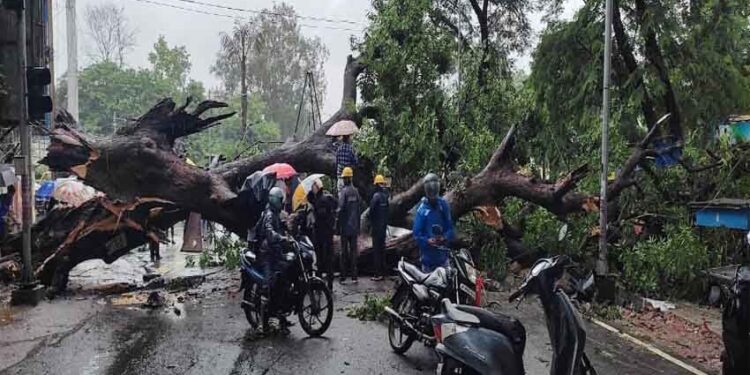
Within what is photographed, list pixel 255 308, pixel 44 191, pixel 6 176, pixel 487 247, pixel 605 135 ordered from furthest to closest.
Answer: pixel 44 191
pixel 6 176
pixel 487 247
pixel 605 135
pixel 255 308

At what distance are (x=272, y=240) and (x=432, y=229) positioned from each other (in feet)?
5.97

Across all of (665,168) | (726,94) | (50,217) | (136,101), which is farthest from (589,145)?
(136,101)

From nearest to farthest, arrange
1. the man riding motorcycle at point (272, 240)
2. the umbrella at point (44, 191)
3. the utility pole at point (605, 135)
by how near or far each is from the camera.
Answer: the man riding motorcycle at point (272, 240)
the utility pole at point (605, 135)
the umbrella at point (44, 191)

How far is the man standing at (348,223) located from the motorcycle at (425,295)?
4.18 m

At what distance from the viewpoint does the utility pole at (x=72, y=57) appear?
22.5 meters

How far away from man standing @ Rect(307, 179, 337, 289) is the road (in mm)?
1971

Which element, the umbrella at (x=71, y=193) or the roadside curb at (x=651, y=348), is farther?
the umbrella at (x=71, y=193)

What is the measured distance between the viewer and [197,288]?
36.8 feet

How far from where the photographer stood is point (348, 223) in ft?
37.6

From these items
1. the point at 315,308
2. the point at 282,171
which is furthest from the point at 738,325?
the point at 282,171

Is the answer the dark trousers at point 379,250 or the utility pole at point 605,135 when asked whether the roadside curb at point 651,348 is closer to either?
the utility pole at point 605,135

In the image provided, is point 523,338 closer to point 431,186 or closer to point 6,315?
point 431,186

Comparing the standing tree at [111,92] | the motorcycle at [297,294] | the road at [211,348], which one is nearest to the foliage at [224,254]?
the road at [211,348]

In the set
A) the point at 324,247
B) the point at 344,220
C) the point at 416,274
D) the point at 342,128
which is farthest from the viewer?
the point at 342,128
